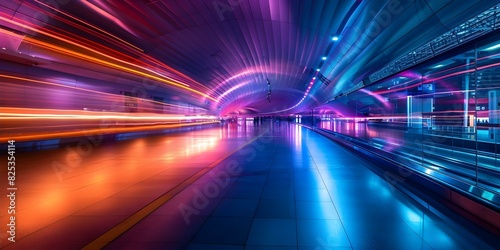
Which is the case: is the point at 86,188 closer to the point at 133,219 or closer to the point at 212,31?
the point at 133,219

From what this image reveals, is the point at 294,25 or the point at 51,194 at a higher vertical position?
the point at 294,25

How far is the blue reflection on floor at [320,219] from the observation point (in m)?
2.90

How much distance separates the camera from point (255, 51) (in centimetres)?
2088

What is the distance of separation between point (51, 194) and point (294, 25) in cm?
1289

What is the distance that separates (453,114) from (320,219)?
42.1 feet

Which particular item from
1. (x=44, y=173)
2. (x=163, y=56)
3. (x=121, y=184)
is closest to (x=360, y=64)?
(x=163, y=56)

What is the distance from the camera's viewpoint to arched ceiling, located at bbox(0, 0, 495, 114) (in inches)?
339

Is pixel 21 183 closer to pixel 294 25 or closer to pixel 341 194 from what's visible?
pixel 341 194

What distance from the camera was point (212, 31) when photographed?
15.1 metres

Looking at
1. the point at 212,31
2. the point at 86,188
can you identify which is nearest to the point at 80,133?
the point at 212,31
